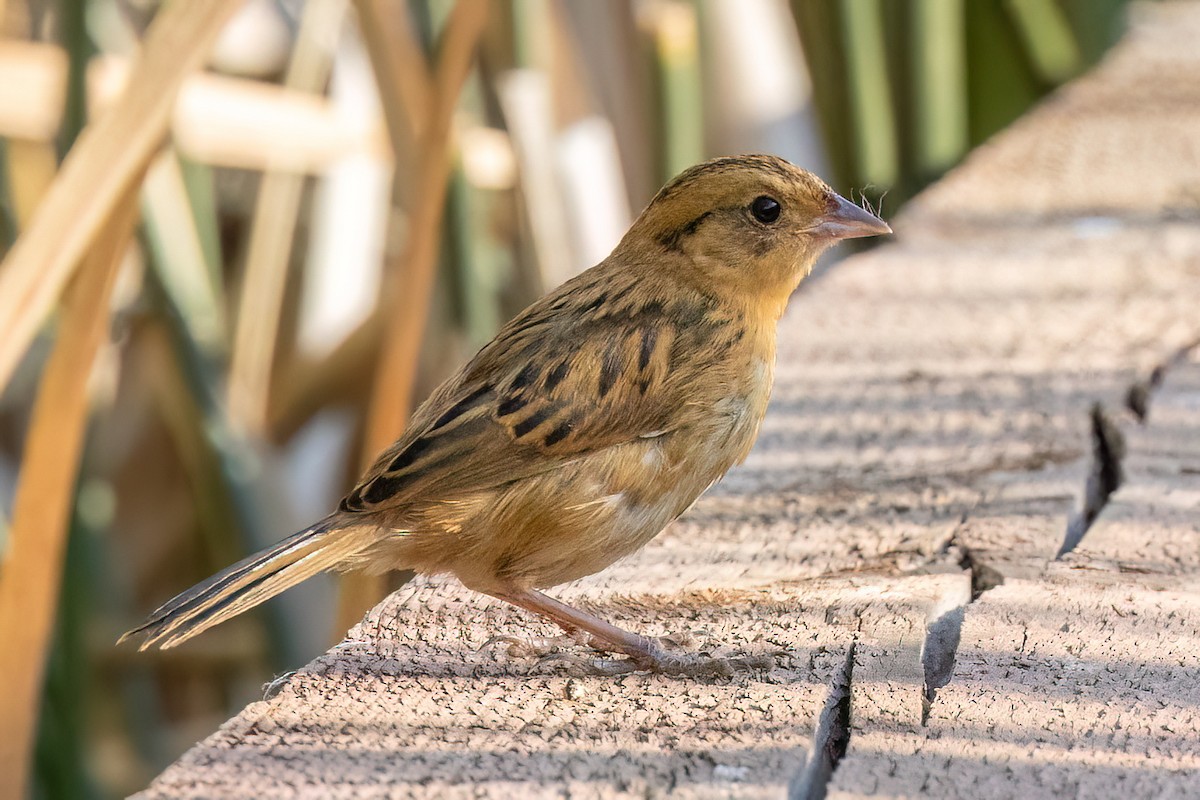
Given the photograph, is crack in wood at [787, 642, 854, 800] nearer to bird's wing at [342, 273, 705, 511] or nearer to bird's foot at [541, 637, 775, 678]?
bird's foot at [541, 637, 775, 678]

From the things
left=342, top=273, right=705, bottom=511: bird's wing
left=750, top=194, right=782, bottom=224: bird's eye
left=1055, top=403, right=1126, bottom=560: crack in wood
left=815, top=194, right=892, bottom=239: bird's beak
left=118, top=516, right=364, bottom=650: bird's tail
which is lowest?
left=1055, top=403, right=1126, bottom=560: crack in wood

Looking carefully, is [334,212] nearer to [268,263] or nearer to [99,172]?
[268,263]

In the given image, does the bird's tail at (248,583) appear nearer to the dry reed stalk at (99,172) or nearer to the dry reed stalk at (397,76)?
the dry reed stalk at (99,172)

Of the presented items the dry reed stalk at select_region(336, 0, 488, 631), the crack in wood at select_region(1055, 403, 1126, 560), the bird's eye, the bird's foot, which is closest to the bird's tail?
the bird's foot

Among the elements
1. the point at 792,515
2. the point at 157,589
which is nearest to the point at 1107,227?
the point at 792,515

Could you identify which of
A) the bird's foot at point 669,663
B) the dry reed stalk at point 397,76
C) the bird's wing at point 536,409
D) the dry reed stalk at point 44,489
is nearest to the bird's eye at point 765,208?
the bird's wing at point 536,409

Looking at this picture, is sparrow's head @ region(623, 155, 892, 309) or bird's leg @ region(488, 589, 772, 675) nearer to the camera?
bird's leg @ region(488, 589, 772, 675)
